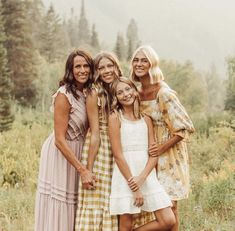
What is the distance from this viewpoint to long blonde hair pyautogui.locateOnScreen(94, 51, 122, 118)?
4.16 metres

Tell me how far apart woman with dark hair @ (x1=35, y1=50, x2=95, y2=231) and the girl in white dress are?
270 millimetres

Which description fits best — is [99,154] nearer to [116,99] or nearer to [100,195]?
[100,195]

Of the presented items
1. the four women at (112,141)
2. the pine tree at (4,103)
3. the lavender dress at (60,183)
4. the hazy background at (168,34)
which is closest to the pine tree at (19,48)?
the pine tree at (4,103)

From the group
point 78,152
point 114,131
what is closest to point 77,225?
point 78,152

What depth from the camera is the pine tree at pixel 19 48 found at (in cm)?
2806

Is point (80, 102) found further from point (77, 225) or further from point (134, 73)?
point (77, 225)

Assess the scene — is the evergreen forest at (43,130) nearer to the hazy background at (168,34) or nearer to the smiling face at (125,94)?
the smiling face at (125,94)

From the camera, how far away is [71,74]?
4.21 m

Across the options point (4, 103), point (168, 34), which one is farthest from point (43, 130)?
point (168, 34)

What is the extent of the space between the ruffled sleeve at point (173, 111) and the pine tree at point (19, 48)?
23.9m

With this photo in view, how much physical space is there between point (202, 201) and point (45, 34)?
144 feet

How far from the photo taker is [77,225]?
14.1ft

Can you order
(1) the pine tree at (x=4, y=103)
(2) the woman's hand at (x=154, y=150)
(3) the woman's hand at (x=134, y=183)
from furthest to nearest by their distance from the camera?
(1) the pine tree at (x=4, y=103), (2) the woman's hand at (x=154, y=150), (3) the woman's hand at (x=134, y=183)

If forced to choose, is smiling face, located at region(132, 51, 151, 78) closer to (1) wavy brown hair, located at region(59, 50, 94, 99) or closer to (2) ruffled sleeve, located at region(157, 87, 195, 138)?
(2) ruffled sleeve, located at region(157, 87, 195, 138)
